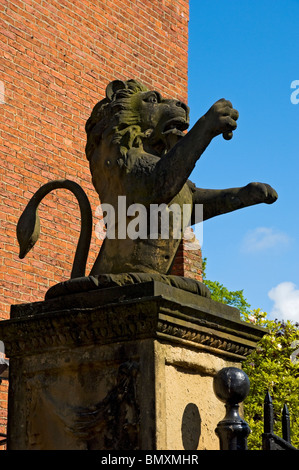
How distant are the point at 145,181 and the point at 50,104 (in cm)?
551

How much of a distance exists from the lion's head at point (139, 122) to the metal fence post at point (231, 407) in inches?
54.6

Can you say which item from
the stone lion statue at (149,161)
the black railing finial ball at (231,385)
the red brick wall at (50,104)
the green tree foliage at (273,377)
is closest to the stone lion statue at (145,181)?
the stone lion statue at (149,161)

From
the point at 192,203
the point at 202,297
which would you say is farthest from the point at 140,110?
the point at 202,297

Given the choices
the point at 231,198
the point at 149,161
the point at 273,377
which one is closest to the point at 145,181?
the point at 149,161

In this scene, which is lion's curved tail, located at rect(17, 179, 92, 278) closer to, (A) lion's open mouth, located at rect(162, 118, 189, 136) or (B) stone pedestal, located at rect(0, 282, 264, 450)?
(B) stone pedestal, located at rect(0, 282, 264, 450)

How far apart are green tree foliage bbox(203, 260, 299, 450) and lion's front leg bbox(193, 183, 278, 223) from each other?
32.8 ft

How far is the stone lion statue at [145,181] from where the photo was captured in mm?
3973

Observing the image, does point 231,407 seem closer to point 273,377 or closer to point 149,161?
point 149,161

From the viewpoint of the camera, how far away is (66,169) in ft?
30.8

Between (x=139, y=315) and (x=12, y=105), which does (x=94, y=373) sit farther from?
(x=12, y=105)

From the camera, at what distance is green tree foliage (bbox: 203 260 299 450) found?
14.4m

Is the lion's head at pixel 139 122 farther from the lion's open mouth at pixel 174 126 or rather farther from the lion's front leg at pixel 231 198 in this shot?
the lion's front leg at pixel 231 198
